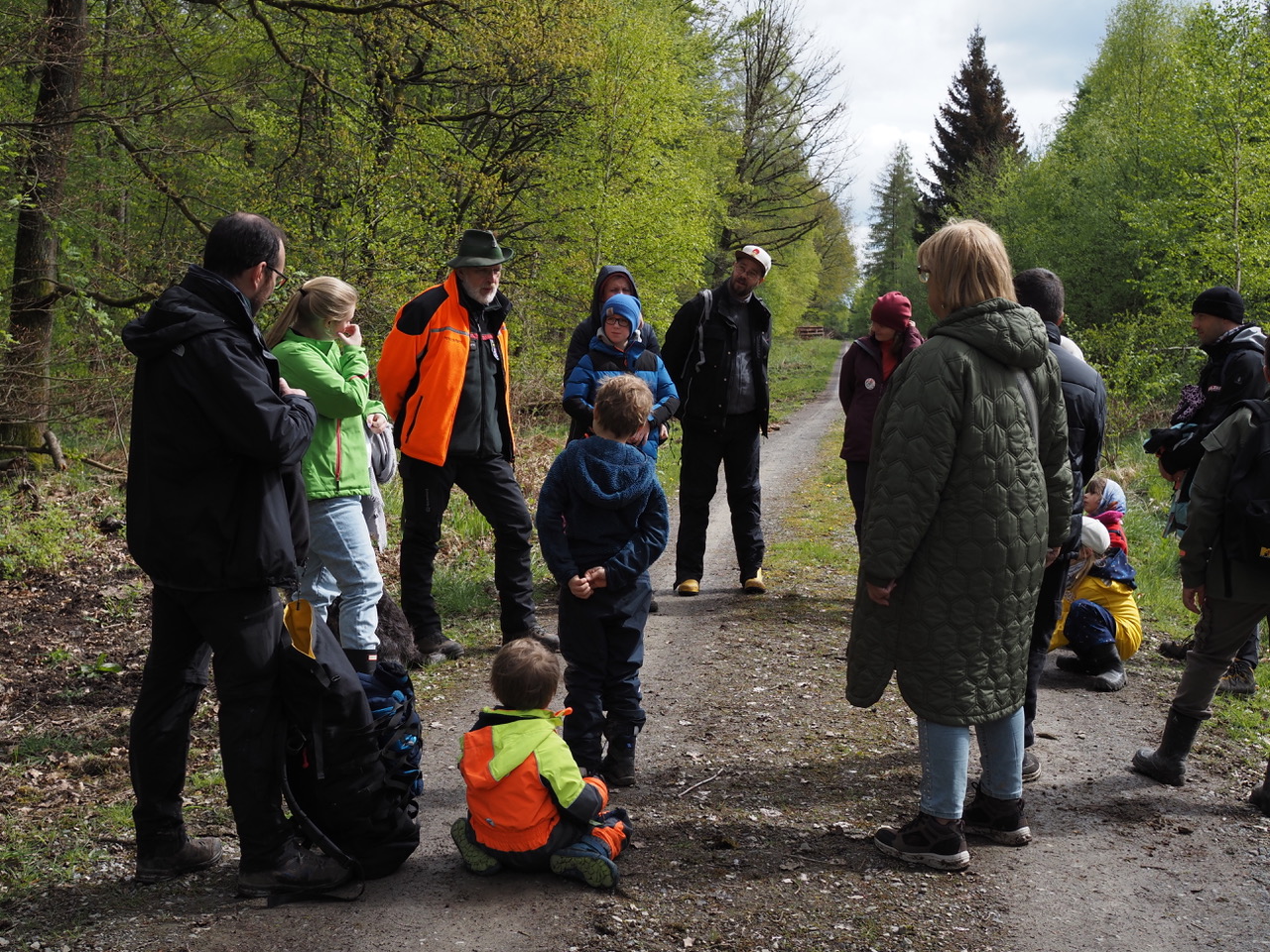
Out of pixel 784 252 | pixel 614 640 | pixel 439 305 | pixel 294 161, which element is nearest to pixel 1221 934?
pixel 614 640

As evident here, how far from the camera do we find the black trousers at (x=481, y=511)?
19.6ft

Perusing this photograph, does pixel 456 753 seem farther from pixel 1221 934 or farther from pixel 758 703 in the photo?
pixel 1221 934

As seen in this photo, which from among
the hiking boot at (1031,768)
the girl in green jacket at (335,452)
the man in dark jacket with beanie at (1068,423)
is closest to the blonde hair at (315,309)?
the girl in green jacket at (335,452)

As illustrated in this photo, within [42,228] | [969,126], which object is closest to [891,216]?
[969,126]

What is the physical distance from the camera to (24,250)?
→ 10.5 metres

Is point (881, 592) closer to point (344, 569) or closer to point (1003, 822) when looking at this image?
point (1003, 822)

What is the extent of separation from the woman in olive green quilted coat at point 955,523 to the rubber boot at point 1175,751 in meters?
1.52

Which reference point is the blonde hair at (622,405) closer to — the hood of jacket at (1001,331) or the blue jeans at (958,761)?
the hood of jacket at (1001,331)

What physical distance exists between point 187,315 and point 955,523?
2.69 meters

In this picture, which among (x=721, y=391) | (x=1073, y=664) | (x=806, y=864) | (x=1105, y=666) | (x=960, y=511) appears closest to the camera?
(x=960, y=511)

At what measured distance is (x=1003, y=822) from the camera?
3.94 meters

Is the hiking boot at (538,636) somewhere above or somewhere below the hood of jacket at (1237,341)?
below

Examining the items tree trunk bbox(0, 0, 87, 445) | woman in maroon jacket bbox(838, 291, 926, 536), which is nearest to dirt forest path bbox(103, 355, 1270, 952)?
woman in maroon jacket bbox(838, 291, 926, 536)

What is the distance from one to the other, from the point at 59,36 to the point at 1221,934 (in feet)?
37.0
